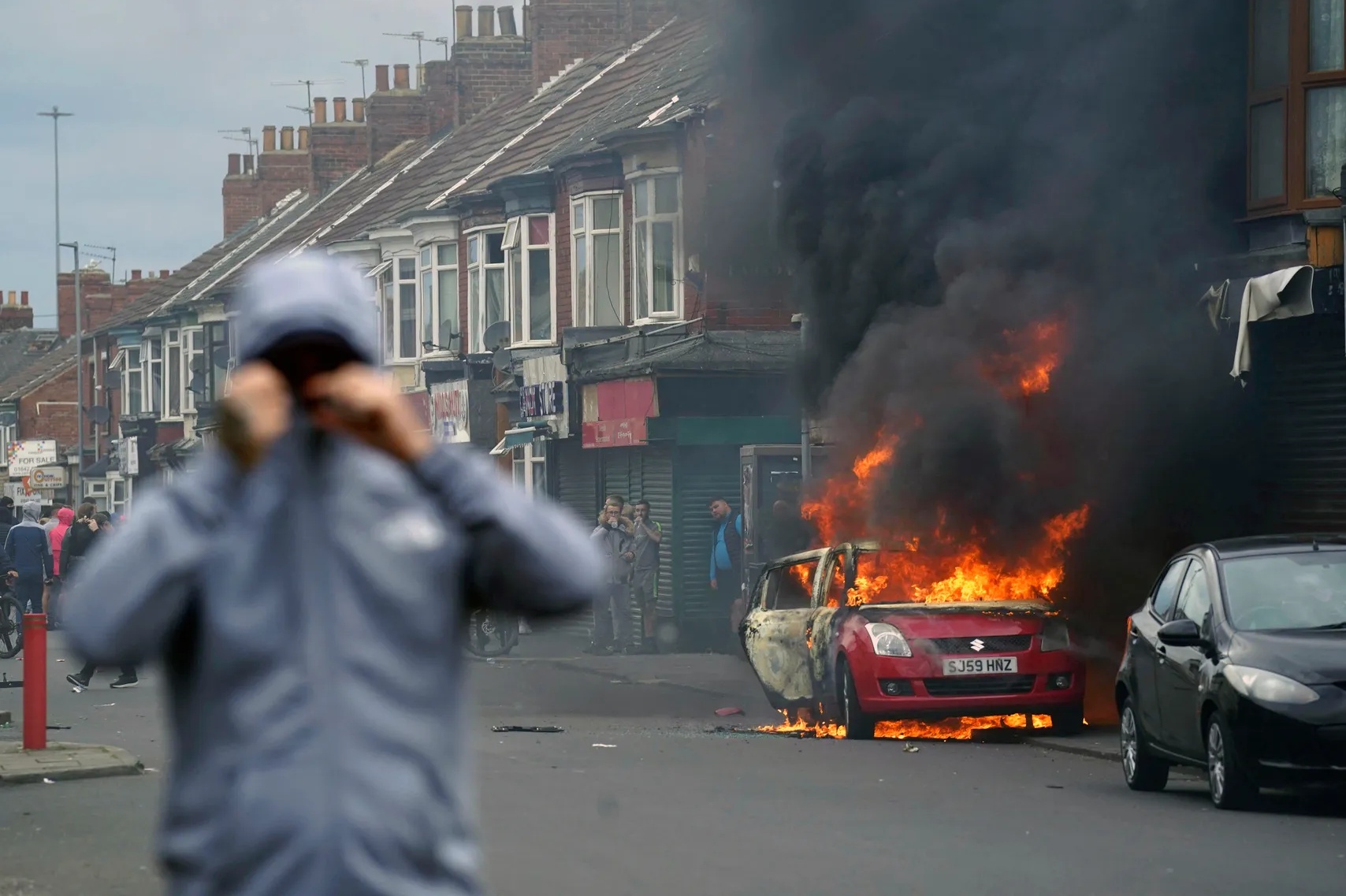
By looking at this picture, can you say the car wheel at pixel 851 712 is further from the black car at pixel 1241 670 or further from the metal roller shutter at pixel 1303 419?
the metal roller shutter at pixel 1303 419

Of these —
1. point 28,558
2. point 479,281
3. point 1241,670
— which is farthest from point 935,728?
point 479,281

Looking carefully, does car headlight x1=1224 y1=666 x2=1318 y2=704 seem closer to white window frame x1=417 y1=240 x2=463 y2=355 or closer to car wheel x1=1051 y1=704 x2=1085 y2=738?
car wheel x1=1051 y1=704 x2=1085 y2=738

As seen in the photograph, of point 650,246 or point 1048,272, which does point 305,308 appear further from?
point 650,246

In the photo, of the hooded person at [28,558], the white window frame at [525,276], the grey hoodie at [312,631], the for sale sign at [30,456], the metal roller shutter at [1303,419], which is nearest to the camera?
the grey hoodie at [312,631]

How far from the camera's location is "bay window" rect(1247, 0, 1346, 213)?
18.0 metres

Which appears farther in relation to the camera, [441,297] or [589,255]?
[441,297]

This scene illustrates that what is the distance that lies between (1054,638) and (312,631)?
471 inches

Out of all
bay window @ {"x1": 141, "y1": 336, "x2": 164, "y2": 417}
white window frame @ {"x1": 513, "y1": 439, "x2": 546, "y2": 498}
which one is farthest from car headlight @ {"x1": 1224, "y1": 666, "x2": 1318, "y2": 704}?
bay window @ {"x1": 141, "y1": 336, "x2": 164, "y2": 417}

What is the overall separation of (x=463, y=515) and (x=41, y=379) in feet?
292

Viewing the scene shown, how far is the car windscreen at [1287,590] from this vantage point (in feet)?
35.1

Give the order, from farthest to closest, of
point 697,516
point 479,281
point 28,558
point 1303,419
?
1. point 479,281
2. point 697,516
3. point 28,558
4. point 1303,419

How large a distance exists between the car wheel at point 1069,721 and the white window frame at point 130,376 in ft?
178

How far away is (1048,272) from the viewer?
67.1 ft

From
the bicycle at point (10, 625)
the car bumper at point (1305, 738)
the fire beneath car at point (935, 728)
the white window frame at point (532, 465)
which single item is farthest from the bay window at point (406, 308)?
the car bumper at point (1305, 738)
